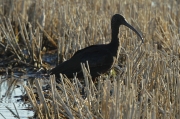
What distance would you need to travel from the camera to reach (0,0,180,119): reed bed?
5.61 metres

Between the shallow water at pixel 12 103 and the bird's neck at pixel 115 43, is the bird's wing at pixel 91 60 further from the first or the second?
the shallow water at pixel 12 103

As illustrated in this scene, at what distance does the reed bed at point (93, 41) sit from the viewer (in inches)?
221

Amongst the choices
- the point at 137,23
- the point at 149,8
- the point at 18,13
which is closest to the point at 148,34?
the point at 137,23

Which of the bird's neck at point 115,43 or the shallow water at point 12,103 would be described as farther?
the bird's neck at point 115,43

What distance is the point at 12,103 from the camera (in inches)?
299

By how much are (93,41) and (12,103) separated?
2452mm

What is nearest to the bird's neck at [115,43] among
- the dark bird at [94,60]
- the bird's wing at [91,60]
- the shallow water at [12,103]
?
the dark bird at [94,60]

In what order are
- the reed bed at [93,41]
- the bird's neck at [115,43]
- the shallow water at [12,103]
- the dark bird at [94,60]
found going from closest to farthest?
1. the reed bed at [93,41]
2. the shallow water at [12,103]
3. the dark bird at [94,60]
4. the bird's neck at [115,43]

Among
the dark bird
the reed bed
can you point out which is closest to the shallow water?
the reed bed

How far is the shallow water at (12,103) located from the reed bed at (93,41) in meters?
0.28

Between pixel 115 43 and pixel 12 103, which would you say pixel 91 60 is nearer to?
pixel 115 43

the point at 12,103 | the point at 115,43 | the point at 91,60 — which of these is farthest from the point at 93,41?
the point at 12,103

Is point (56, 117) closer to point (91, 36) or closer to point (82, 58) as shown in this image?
point (82, 58)

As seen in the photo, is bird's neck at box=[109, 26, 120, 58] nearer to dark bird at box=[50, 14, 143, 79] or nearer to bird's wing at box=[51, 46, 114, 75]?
dark bird at box=[50, 14, 143, 79]
